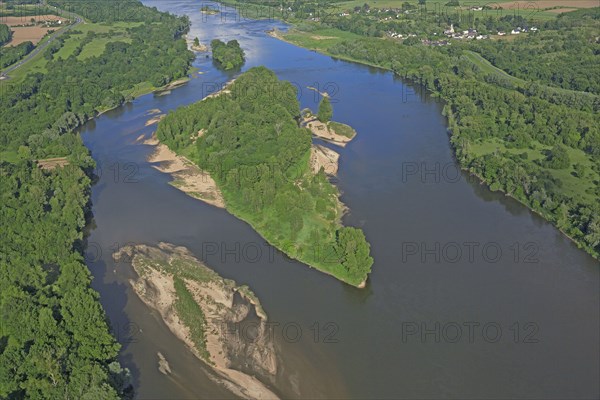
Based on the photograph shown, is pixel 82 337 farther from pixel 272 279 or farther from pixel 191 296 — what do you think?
pixel 272 279

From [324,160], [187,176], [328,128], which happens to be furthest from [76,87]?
[324,160]

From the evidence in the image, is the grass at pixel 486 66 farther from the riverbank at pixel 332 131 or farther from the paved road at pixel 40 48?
the paved road at pixel 40 48

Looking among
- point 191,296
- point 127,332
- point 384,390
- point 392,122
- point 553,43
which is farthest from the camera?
point 553,43

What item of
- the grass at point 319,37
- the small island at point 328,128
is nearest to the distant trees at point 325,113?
the small island at point 328,128

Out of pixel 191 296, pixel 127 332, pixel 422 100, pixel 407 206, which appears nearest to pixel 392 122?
pixel 422 100

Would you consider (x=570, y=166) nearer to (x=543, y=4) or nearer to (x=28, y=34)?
(x=543, y=4)

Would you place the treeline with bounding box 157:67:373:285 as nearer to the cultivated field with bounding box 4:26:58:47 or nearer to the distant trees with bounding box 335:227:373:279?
the distant trees with bounding box 335:227:373:279
